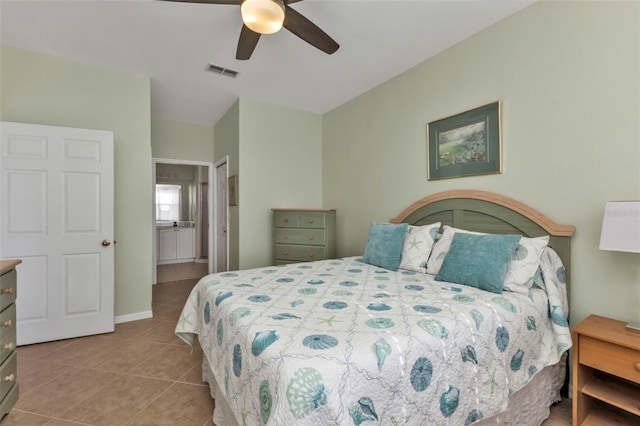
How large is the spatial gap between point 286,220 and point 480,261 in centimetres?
243

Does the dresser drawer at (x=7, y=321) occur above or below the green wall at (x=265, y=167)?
below

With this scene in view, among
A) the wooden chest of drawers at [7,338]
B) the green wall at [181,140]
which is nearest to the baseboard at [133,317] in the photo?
the wooden chest of drawers at [7,338]

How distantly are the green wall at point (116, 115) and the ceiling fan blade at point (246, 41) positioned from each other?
169cm

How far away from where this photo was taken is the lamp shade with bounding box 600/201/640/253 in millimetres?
1400

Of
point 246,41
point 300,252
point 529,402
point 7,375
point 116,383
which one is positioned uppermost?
point 246,41

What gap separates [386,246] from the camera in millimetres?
2496

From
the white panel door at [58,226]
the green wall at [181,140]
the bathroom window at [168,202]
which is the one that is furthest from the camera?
the bathroom window at [168,202]

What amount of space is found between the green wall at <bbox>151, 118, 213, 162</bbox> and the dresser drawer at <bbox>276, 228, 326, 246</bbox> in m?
2.33

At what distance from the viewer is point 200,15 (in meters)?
2.19

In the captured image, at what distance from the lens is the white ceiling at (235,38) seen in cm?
213

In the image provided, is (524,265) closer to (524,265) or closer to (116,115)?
(524,265)

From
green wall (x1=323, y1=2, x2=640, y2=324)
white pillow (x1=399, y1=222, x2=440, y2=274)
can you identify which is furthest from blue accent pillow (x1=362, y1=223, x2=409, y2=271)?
green wall (x1=323, y1=2, x2=640, y2=324)

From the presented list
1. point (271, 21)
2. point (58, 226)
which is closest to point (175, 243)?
point (58, 226)

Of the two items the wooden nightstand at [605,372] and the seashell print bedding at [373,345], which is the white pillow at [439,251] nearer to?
the seashell print bedding at [373,345]
